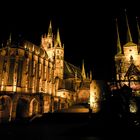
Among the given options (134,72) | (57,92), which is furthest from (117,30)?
(57,92)

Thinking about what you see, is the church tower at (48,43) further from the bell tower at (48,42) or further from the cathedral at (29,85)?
the cathedral at (29,85)

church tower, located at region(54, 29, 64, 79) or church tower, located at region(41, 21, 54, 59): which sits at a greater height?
church tower, located at region(41, 21, 54, 59)

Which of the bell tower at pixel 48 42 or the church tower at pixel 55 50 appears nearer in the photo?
the church tower at pixel 55 50

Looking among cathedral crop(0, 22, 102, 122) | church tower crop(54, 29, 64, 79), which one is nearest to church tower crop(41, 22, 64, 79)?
church tower crop(54, 29, 64, 79)

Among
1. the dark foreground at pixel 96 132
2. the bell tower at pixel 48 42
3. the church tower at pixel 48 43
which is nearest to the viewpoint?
the dark foreground at pixel 96 132

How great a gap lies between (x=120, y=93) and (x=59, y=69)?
1492 inches

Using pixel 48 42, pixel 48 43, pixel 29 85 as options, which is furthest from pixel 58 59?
pixel 29 85

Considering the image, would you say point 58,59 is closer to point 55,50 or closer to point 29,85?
point 55,50

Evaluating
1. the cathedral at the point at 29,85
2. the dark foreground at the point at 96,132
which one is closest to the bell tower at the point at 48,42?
the cathedral at the point at 29,85

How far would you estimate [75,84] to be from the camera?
6097 cm

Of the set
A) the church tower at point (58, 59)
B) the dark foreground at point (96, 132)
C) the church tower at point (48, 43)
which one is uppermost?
the church tower at point (48, 43)

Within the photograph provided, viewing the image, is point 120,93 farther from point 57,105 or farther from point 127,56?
point 127,56

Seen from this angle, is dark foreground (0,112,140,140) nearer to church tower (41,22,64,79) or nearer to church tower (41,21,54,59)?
church tower (41,22,64,79)

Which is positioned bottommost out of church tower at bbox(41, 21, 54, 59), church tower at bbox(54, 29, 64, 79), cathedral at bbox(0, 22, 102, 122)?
cathedral at bbox(0, 22, 102, 122)
